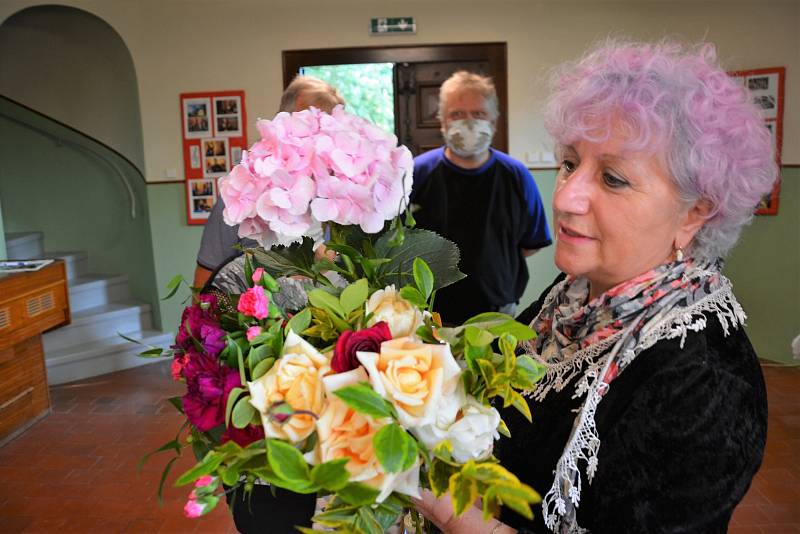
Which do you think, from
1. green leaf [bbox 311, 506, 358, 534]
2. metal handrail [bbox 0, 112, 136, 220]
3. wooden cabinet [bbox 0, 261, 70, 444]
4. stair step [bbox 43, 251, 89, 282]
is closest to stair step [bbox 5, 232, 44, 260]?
stair step [bbox 43, 251, 89, 282]

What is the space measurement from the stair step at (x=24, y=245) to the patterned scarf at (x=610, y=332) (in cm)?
569

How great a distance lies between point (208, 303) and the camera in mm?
865

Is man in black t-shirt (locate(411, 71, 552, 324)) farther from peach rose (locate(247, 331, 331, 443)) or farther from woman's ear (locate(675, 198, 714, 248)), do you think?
peach rose (locate(247, 331, 331, 443))

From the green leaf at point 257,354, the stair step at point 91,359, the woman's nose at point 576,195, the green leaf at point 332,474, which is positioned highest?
the woman's nose at point 576,195

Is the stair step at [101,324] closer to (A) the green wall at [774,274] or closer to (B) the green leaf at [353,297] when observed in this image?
(A) the green wall at [774,274]

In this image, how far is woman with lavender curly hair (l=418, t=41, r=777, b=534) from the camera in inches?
39.8

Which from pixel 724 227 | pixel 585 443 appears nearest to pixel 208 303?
pixel 585 443

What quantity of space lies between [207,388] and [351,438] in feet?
0.59

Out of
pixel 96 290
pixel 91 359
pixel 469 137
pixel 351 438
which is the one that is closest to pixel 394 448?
pixel 351 438

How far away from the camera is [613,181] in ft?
3.77

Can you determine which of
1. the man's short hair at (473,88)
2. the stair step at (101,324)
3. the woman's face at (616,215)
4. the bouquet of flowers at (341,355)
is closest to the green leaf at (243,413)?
the bouquet of flowers at (341,355)

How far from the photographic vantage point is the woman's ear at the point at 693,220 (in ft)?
3.91

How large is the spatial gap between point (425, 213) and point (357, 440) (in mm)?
2560

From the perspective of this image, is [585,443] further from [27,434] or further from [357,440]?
[27,434]
